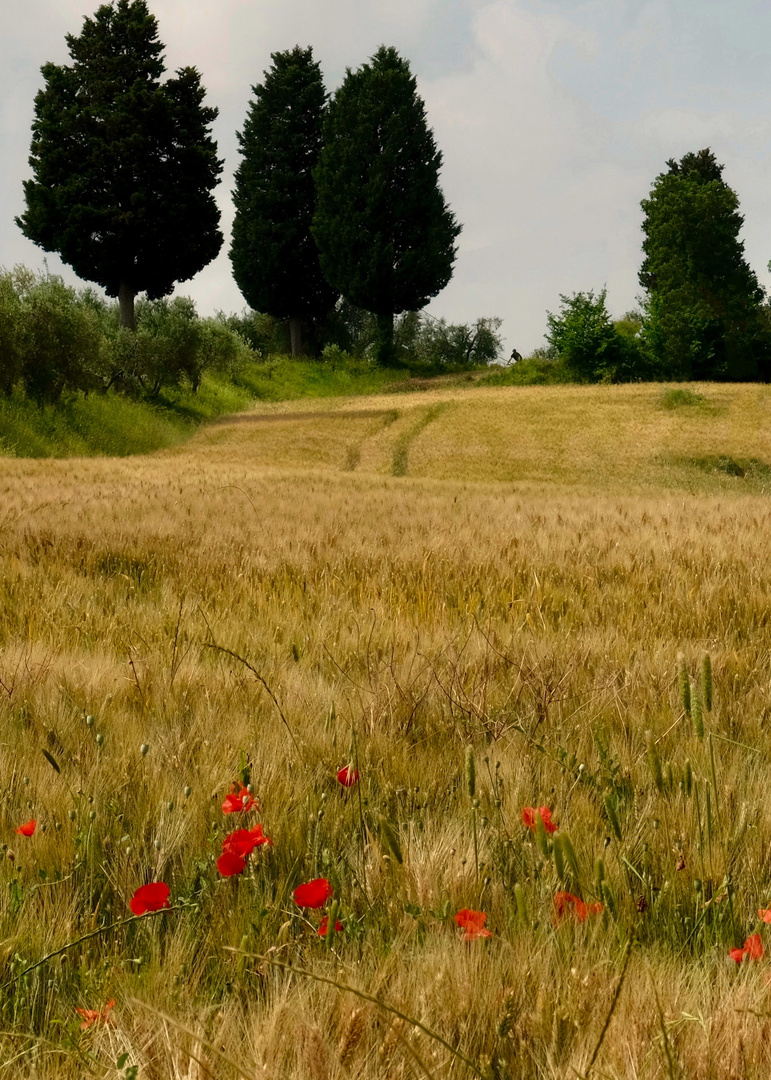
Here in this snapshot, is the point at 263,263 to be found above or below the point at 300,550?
above

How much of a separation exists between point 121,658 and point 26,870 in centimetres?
151

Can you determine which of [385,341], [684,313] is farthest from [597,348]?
[385,341]

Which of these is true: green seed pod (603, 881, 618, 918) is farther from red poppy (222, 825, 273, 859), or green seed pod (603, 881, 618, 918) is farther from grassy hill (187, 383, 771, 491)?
grassy hill (187, 383, 771, 491)

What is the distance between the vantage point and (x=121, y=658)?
2893 mm

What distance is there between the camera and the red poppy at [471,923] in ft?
3.72

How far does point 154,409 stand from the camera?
31.0 metres

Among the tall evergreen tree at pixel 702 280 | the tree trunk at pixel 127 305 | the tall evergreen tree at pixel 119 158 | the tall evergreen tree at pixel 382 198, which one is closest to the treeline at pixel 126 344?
the tree trunk at pixel 127 305

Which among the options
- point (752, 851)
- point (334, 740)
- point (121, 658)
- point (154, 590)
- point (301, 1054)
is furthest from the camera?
point (154, 590)

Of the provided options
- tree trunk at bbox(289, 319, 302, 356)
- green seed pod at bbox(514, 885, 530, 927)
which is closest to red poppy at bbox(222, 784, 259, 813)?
green seed pod at bbox(514, 885, 530, 927)

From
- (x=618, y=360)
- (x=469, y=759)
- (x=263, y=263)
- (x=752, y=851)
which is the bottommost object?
(x=752, y=851)

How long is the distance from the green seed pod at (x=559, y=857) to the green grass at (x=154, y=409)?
67.1ft

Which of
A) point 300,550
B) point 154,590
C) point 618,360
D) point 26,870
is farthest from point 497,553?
point 618,360

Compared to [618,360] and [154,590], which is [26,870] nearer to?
[154,590]

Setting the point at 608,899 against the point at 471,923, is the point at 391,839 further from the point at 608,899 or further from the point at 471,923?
the point at 608,899
